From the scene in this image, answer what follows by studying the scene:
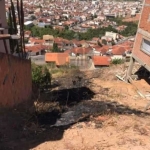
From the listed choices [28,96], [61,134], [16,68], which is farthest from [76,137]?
[28,96]

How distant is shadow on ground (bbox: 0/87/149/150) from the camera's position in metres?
6.36

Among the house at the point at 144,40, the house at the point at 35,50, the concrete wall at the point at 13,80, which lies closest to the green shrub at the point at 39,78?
the concrete wall at the point at 13,80

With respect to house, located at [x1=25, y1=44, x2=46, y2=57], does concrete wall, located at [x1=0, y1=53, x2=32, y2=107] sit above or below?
above

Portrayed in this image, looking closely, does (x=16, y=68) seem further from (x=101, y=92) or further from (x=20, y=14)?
(x=101, y=92)

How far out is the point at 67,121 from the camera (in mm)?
8211

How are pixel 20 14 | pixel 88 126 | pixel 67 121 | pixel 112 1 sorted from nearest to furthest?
1. pixel 88 126
2. pixel 67 121
3. pixel 20 14
4. pixel 112 1

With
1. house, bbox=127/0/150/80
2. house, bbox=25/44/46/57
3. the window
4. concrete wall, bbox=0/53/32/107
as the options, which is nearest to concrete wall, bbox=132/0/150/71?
house, bbox=127/0/150/80

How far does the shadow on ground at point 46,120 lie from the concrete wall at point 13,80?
47 cm

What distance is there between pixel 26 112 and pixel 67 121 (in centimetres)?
140

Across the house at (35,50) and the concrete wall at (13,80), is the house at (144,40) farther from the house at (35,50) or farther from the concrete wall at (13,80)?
the house at (35,50)

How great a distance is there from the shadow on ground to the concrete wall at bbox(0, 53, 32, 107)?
1.54 feet

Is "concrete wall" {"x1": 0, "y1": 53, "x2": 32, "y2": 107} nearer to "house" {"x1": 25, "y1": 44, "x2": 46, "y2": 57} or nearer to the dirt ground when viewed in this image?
the dirt ground

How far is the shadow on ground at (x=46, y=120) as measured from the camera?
6.36 meters

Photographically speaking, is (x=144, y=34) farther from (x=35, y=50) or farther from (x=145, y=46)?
(x=35, y=50)
